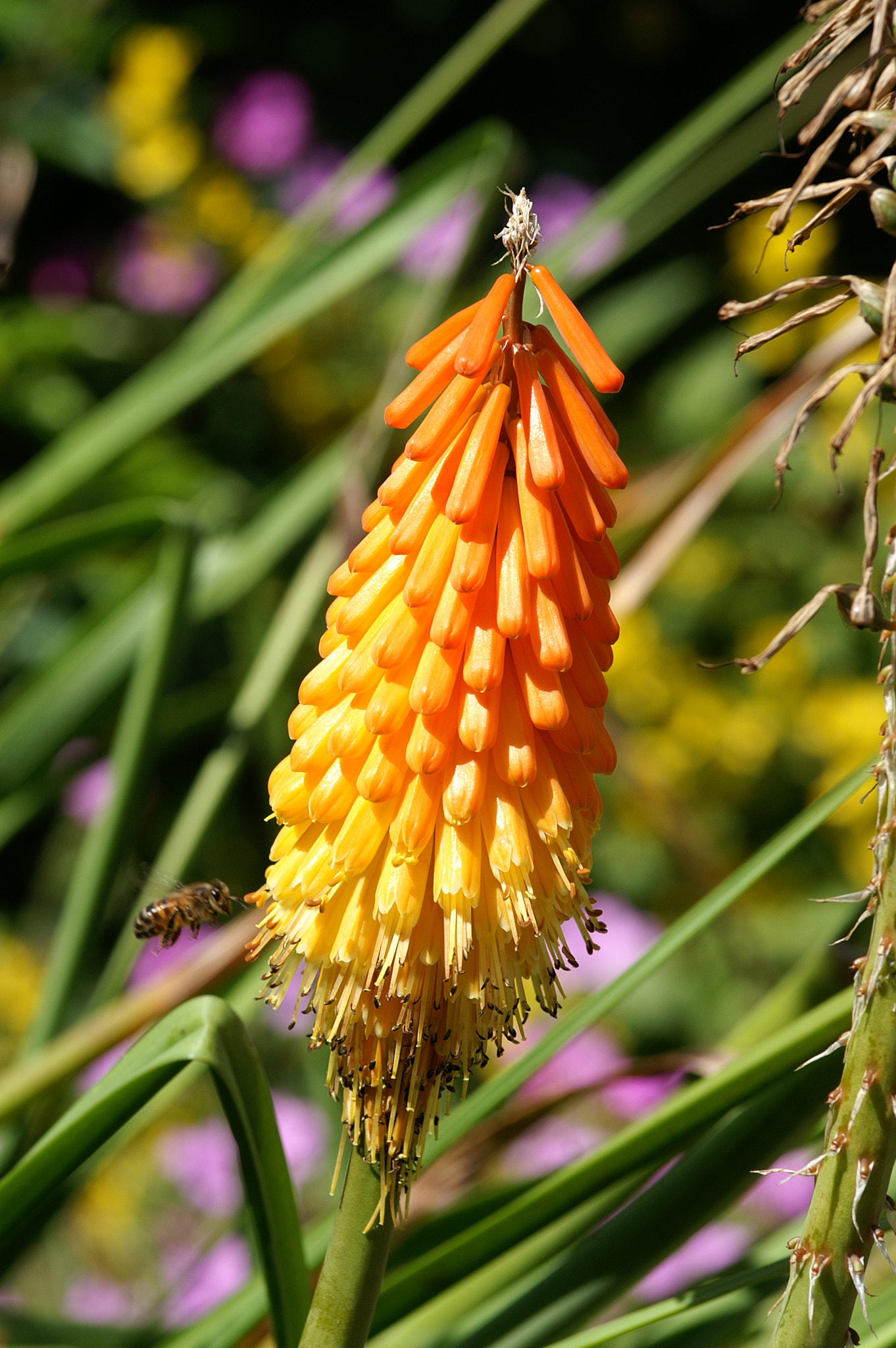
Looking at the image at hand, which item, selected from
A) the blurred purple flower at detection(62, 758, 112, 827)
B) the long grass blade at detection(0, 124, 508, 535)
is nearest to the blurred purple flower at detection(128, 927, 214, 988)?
the blurred purple flower at detection(62, 758, 112, 827)

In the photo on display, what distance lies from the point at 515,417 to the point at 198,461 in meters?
2.89

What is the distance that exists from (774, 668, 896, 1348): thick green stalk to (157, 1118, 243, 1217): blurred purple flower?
6.91ft

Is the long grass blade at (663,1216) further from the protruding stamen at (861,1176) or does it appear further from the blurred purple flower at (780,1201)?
the blurred purple flower at (780,1201)

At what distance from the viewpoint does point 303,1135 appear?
262 cm

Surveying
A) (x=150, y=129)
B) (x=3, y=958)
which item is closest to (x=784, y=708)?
(x=3, y=958)

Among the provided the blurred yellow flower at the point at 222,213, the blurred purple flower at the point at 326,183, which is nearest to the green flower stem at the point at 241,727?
the blurred purple flower at the point at 326,183

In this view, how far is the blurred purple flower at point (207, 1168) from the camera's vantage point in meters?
2.60

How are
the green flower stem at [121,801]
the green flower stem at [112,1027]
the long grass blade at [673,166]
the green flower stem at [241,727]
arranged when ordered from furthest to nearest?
the long grass blade at [673,166] → the green flower stem at [241,727] → the green flower stem at [121,801] → the green flower stem at [112,1027]

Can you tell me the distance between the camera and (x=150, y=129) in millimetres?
3855

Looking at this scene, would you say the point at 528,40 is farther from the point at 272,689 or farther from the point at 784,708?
the point at 272,689

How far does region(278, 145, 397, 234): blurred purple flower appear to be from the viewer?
12.5 ft

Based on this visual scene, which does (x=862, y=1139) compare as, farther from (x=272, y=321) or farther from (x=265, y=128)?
(x=265, y=128)

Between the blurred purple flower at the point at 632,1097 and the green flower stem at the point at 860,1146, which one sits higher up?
the blurred purple flower at the point at 632,1097

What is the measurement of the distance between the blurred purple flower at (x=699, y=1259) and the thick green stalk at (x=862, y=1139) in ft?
5.31
